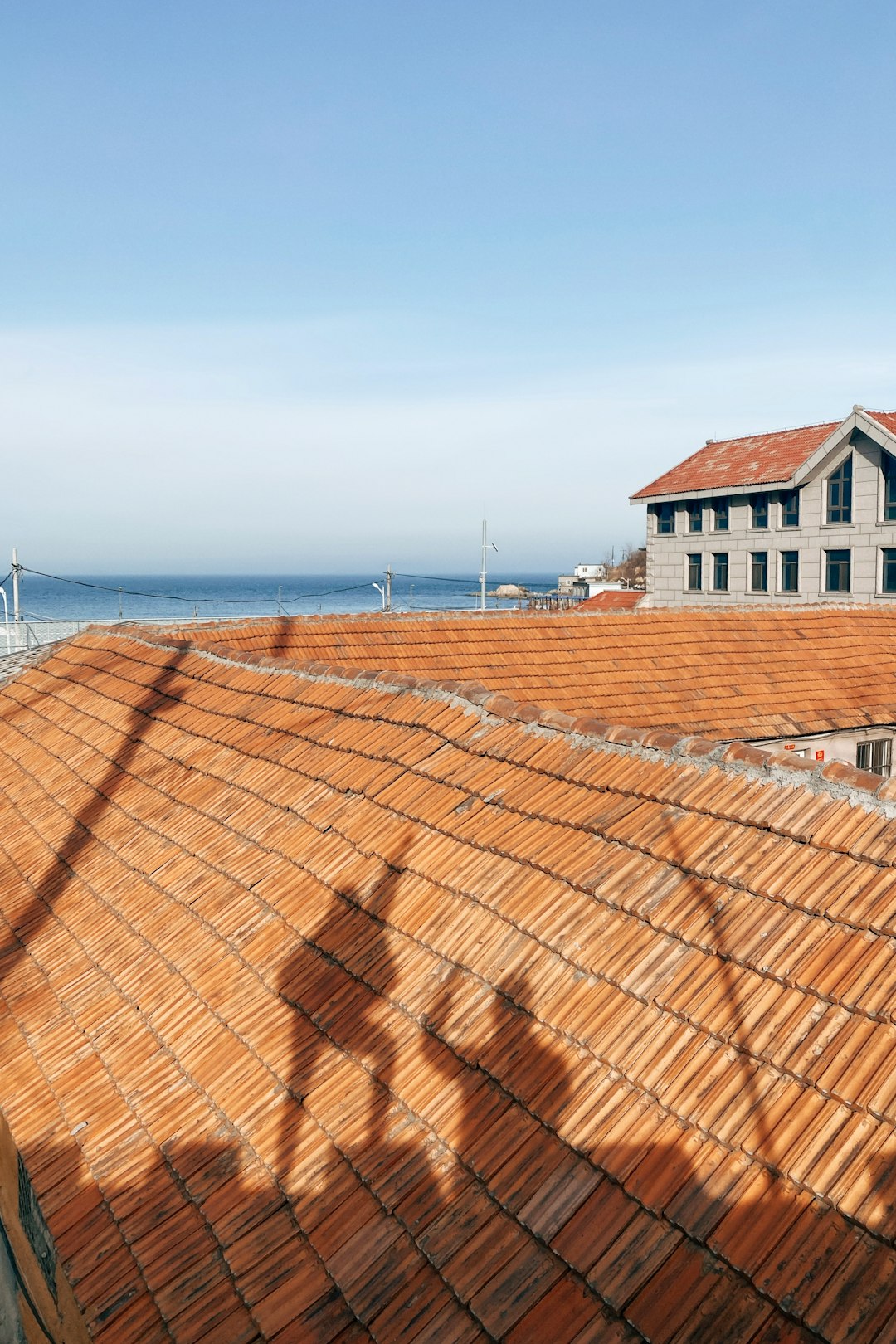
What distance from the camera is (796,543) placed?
3234 centimetres

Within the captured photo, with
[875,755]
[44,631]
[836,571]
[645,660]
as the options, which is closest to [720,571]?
[836,571]

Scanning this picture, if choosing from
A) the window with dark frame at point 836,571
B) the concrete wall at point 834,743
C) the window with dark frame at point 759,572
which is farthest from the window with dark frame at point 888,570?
the concrete wall at point 834,743

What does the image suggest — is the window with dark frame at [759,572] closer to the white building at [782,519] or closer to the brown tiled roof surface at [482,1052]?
the white building at [782,519]

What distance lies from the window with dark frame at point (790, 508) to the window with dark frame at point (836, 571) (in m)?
1.72

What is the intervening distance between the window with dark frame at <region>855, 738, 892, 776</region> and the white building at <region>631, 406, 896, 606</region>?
54.4ft

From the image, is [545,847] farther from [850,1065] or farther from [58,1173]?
[58,1173]

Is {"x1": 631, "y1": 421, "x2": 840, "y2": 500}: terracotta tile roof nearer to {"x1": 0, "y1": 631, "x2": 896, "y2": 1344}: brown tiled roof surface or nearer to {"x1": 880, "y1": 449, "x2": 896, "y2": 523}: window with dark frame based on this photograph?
{"x1": 880, "y1": 449, "x2": 896, "y2": 523}: window with dark frame

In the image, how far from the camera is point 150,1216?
397 cm

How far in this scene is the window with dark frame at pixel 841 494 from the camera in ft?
100

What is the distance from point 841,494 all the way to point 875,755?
18564 mm

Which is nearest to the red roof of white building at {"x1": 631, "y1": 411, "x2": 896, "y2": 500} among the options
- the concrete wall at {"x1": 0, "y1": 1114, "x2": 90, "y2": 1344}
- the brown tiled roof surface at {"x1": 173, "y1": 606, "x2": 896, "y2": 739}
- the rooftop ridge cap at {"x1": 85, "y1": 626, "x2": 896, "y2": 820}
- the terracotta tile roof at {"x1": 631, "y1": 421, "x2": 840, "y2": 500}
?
the terracotta tile roof at {"x1": 631, "y1": 421, "x2": 840, "y2": 500}

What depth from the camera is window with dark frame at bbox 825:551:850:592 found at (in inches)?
1219

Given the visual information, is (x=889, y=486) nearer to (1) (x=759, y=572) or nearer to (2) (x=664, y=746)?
(1) (x=759, y=572)

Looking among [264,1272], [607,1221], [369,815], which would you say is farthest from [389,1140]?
[369,815]
